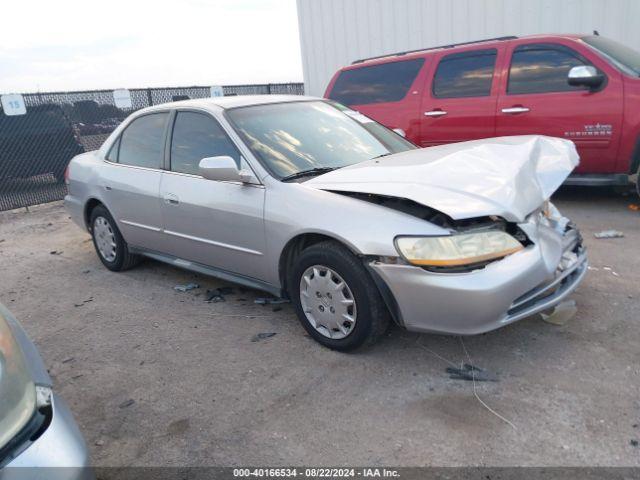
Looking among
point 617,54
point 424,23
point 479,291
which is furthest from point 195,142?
point 424,23

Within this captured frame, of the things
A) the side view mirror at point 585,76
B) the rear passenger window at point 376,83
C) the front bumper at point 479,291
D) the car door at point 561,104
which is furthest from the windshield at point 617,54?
the front bumper at point 479,291

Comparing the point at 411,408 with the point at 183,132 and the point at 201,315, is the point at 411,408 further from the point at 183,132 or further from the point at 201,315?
the point at 183,132

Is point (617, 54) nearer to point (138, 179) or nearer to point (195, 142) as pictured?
point (195, 142)

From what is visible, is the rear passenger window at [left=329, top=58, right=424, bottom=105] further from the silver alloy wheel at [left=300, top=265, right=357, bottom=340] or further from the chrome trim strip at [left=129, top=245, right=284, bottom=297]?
the silver alloy wheel at [left=300, top=265, right=357, bottom=340]

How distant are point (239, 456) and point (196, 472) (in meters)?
0.20

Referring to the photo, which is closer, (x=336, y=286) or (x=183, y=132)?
(x=336, y=286)

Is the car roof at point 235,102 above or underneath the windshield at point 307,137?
above

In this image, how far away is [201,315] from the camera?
4.14 m

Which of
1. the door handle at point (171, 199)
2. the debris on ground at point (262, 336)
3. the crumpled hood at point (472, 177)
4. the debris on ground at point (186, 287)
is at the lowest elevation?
the debris on ground at point (186, 287)

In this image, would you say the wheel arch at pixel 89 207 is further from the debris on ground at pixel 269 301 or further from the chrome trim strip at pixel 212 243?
the debris on ground at pixel 269 301

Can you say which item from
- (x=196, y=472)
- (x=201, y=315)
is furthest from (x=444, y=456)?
(x=201, y=315)

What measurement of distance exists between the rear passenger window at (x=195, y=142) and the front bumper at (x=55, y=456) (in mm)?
2293

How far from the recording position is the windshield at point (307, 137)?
3699 mm

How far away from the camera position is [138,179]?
456cm
